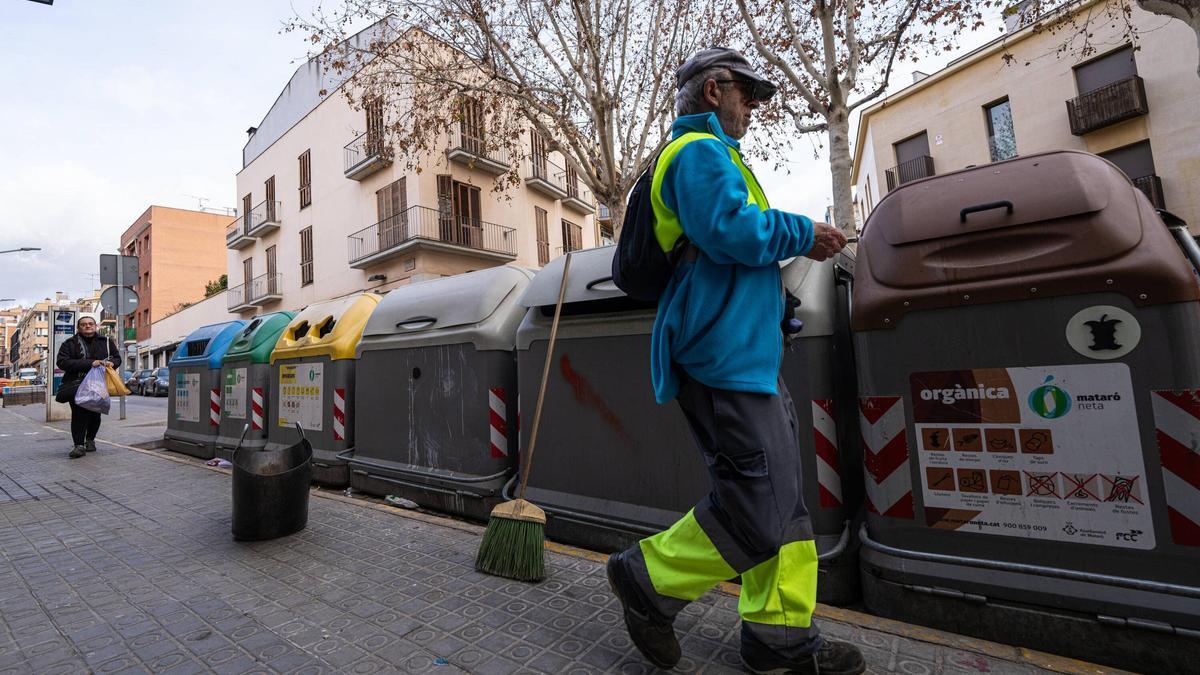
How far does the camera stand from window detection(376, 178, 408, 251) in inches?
782

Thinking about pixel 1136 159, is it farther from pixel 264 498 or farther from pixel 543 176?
pixel 264 498

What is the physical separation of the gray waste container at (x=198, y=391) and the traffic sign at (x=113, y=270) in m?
4.91

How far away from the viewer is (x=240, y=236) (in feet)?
92.7

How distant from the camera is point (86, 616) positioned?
→ 247 centimetres

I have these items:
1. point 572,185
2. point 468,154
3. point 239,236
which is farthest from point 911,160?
point 239,236

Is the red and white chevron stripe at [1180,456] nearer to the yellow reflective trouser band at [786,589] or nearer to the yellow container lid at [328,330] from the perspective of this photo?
the yellow reflective trouser band at [786,589]

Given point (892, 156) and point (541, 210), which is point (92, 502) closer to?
point (541, 210)

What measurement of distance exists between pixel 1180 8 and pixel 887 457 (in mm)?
8518

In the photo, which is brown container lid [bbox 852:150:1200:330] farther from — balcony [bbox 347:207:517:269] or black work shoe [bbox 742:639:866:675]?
balcony [bbox 347:207:517:269]

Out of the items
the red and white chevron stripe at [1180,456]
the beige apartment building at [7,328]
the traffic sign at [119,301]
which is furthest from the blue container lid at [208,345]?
the beige apartment building at [7,328]

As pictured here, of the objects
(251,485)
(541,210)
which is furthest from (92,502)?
(541,210)

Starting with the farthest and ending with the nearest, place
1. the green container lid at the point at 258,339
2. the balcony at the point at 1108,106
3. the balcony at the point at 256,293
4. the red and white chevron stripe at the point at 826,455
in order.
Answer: the balcony at the point at 256,293 → the balcony at the point at 1108,106 → the green container lid at the point at 258,339 → the red and white chevron stripe at the point at 826,455

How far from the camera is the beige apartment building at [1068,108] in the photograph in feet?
51.6

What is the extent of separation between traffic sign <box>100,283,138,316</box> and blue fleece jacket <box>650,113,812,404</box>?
1217cm
